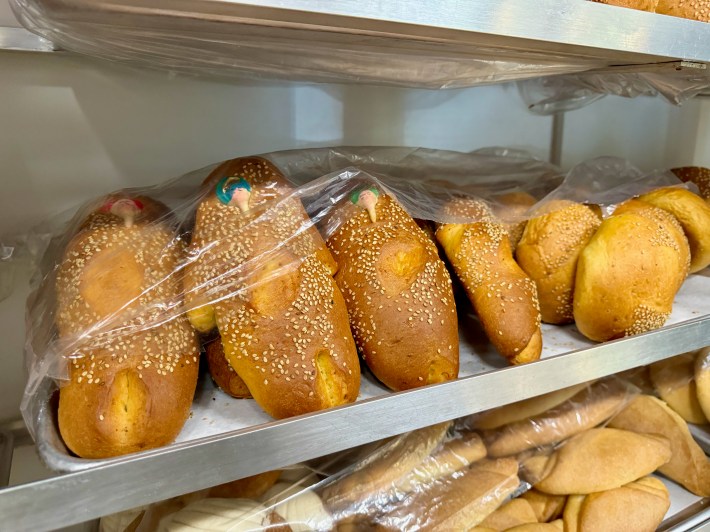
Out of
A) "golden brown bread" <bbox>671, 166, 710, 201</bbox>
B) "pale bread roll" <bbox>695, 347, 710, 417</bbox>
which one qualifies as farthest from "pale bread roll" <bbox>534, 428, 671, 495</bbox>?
"golden brown bread" <bbox>671, 166, 710, 201</bbox>

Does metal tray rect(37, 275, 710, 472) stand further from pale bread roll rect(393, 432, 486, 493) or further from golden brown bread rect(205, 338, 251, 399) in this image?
pale bread roll rect(393, 432, 486, 493)

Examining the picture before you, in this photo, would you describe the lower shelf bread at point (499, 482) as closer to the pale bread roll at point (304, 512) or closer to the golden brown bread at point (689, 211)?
the pale bread roll at point (304, 512)

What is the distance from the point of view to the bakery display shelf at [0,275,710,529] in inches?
18.9

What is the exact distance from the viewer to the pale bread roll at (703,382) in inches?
41.1

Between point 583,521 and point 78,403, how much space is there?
0.81m

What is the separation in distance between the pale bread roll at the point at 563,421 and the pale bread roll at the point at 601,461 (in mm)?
25

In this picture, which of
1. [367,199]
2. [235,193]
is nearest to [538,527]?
[367,199]

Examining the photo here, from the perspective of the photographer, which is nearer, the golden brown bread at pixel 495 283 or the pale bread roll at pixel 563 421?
the golden brown bread at pixel 495 283

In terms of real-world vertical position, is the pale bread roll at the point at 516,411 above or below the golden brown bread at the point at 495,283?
below

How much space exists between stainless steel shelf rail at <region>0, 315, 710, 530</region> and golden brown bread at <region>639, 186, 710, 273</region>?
32cm

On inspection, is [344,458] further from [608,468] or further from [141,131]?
[141,131]

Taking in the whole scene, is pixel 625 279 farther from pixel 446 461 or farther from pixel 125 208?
pixel 125 208

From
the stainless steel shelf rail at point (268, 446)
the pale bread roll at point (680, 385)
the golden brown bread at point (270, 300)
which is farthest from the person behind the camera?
the pale bread roll at point (680, 385)

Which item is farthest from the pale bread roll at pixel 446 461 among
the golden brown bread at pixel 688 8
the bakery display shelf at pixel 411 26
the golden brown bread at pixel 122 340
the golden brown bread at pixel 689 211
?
the golden brown bread at pixel 688 8
